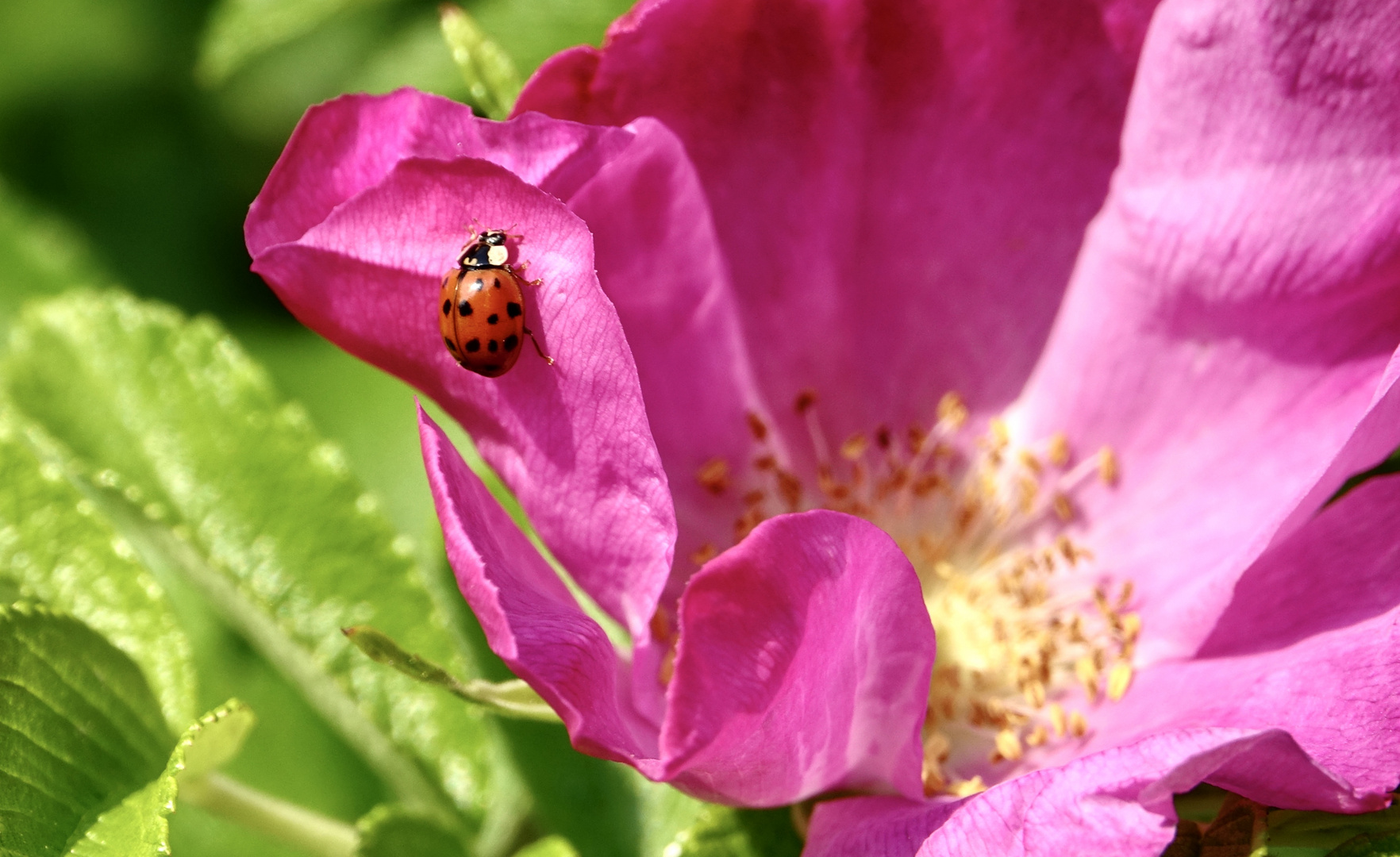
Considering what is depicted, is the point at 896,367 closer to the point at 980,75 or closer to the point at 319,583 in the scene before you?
the point at 980,75

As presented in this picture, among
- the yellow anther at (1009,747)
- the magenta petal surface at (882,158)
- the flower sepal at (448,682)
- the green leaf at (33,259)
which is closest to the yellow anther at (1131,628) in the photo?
the yellow anther at (1009,747)

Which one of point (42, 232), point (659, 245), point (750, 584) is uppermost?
point (42, 232)

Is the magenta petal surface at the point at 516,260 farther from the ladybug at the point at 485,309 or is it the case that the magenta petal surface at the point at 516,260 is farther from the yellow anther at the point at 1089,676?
the yellow anther at the point at 1089,676

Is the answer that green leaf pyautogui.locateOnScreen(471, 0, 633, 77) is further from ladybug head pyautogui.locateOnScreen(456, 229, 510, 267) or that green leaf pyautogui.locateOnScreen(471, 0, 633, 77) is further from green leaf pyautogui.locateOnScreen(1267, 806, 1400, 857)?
green leaf pyautogui.locateOnScreen(1267, 806, 1400, 857)

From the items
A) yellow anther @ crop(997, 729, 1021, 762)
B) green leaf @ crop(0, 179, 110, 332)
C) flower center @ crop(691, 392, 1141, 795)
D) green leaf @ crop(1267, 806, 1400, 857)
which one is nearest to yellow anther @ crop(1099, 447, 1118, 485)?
flower center @ crop(691, 392, 1141, 795)

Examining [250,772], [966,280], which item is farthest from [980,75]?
[250,772]

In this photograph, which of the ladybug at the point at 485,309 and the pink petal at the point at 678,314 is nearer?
the ladybug at the point at 485,309

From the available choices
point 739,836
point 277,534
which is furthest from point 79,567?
point 739,836
